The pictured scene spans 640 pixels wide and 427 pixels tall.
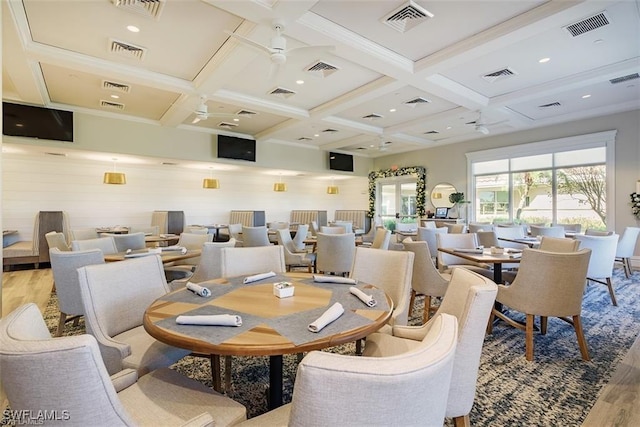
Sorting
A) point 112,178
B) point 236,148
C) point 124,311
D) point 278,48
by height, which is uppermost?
point 236,148

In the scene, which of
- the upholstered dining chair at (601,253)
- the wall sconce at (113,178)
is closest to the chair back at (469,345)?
the upholstered dining chair at (601,253)

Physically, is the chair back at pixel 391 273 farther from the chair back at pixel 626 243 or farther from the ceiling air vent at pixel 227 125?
the ceiling air vent at pixel 227 125

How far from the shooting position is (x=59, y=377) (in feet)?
2.60

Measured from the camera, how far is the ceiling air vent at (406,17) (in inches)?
130

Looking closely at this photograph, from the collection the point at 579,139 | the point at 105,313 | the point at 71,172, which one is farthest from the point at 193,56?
the point at 579,139

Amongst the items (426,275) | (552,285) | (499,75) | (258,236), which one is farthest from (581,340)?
(258,236)

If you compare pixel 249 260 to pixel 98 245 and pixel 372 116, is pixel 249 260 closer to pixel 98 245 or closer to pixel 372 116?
pixel 98 245

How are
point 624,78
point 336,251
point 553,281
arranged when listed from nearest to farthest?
point 553,281 → point 336,251 → point 624,78

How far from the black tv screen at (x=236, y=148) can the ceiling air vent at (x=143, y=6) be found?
504 centimetres

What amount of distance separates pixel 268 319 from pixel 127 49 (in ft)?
14.7

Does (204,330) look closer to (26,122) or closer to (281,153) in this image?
(26,122)

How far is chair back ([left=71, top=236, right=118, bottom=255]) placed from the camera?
11.1 ft

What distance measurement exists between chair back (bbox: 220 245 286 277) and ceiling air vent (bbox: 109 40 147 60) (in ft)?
11.1

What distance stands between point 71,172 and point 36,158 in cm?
68
